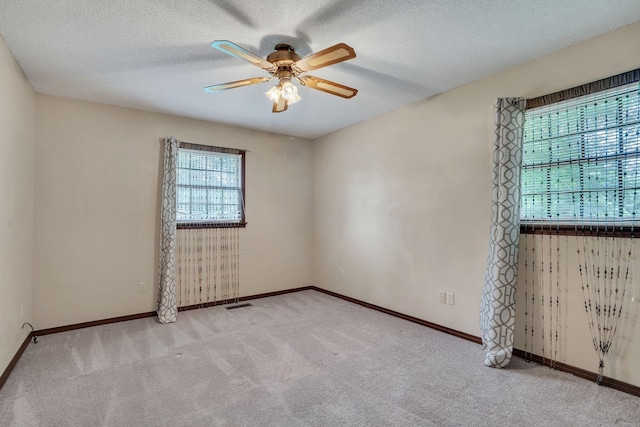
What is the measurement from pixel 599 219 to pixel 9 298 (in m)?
4.45

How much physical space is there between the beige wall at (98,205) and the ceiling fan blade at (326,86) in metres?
2.24

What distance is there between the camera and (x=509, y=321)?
2.48 m

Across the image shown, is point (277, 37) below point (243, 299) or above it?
above

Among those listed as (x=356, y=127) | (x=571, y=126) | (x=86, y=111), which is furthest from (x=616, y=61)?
(x=86, y=111)

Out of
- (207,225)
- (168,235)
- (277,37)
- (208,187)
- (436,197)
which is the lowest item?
(168,235)

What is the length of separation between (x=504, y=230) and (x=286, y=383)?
206 centimetres

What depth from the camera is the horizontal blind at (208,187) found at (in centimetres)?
399

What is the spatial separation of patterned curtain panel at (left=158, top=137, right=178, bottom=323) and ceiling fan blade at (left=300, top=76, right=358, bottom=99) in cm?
215

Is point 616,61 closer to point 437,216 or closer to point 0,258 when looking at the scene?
point 437,216

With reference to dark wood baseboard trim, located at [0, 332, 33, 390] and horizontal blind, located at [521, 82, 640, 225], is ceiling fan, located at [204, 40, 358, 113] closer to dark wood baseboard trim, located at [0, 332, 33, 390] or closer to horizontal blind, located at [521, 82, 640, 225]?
horizontal blind, located at [521, 82, 640, 225]

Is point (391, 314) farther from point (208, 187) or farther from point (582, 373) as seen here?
point (208, 187)

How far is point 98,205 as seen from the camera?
344 cm

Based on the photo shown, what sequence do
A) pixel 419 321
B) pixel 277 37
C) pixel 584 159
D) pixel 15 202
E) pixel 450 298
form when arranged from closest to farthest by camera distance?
pixel 277 37 < pixel 584 159 < pixel 15 202 < pixel 450 298 < pixel 419 321

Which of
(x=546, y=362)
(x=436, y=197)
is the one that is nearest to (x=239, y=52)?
(x=436, y=197)
